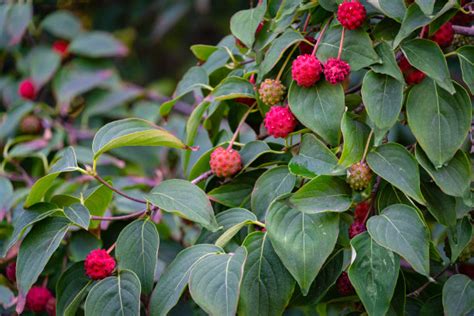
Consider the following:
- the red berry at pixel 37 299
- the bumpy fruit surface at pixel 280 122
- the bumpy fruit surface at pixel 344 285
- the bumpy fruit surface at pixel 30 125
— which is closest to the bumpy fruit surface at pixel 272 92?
the bumpy fruit surface at pixel 280 122

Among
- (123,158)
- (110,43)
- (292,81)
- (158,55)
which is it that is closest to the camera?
(292,81)

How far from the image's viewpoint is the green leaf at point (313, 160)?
799 mm

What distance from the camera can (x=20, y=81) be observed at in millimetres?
1816

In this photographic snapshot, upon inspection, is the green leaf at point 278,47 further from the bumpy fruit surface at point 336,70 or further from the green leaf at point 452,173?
the green leaf at point 452,173

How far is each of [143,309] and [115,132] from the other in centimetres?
26

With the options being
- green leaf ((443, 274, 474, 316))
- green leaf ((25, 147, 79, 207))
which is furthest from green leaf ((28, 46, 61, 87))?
green leaf ((443, 274, 474, 316))

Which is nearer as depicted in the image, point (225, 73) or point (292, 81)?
point (292, 81)

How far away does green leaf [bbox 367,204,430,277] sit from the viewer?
75 centimetres

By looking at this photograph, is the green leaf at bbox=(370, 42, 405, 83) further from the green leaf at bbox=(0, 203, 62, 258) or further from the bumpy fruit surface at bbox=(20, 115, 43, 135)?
the bumpy fruit surface at bbox=(20, 115, 43, 135)

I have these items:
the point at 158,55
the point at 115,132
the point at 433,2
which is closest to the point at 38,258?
the point at 115,132

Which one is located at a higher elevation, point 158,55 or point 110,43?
point 110,43

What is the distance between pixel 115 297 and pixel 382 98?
0.39 metres

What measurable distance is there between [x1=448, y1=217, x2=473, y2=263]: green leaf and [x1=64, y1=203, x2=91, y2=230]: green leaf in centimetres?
43

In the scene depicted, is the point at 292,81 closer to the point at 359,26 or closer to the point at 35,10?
the point at 359,26
